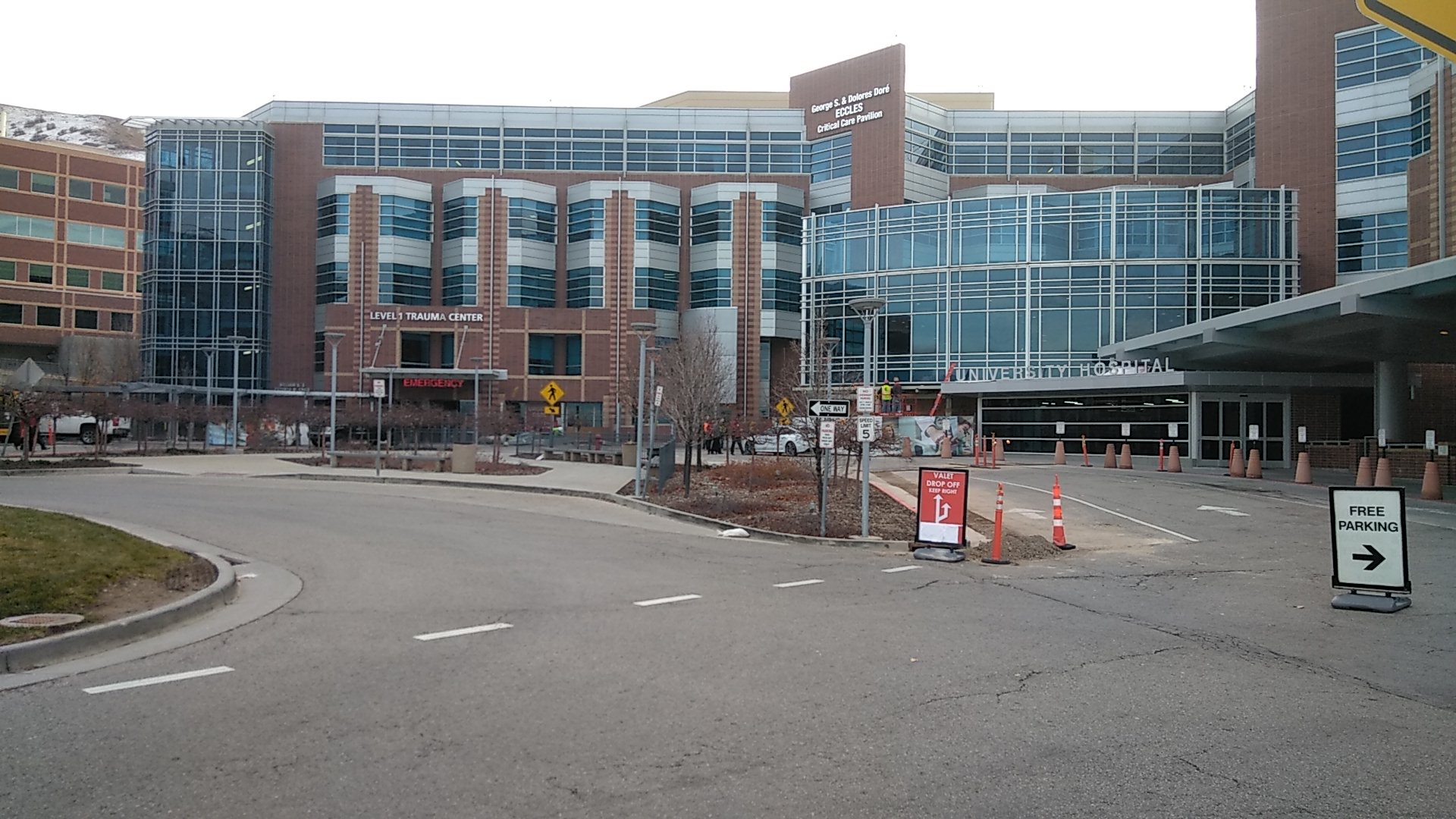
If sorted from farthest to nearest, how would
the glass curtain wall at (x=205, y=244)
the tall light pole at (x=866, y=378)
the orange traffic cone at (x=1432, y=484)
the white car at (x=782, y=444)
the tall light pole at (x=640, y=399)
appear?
the glass curtain wall at (x=205, y=244), the white car at (x=782, y=444), the tall light pole at (x=640, y=399), the orange traffic cone at (x=1432, y=484), the tall light pole at (x=866, y=378)

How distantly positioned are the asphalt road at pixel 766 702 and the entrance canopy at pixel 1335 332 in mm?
11517

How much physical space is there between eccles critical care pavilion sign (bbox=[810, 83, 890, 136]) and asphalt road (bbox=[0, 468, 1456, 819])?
5869 centimetres

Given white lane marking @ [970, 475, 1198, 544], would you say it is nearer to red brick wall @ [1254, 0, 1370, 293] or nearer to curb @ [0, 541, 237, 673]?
curb @ [0, 541, 237, 673]

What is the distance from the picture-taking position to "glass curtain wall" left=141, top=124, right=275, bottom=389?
6950 cm

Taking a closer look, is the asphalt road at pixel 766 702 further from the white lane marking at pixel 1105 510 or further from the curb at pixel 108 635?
the white lane marking at pixel 1105 510

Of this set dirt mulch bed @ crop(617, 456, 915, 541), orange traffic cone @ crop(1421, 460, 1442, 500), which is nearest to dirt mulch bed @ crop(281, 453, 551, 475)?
dirt mulch bed @ crop(617, 456, 915, 541)

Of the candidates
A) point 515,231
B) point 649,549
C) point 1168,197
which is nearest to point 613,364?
point 515,231

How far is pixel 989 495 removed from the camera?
24766mm

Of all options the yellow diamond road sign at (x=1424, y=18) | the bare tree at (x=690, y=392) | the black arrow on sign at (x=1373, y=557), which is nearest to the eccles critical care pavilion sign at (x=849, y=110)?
the bare tree at (x=690, y=392)

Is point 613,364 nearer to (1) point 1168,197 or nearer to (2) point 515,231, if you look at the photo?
(2) point 515,231

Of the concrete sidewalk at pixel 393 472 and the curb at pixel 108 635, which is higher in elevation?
the curb at pixel 108 635

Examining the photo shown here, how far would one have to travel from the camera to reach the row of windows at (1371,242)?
172ft

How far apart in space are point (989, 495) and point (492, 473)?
1511 cm

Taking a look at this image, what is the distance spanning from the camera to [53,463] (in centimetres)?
3145
